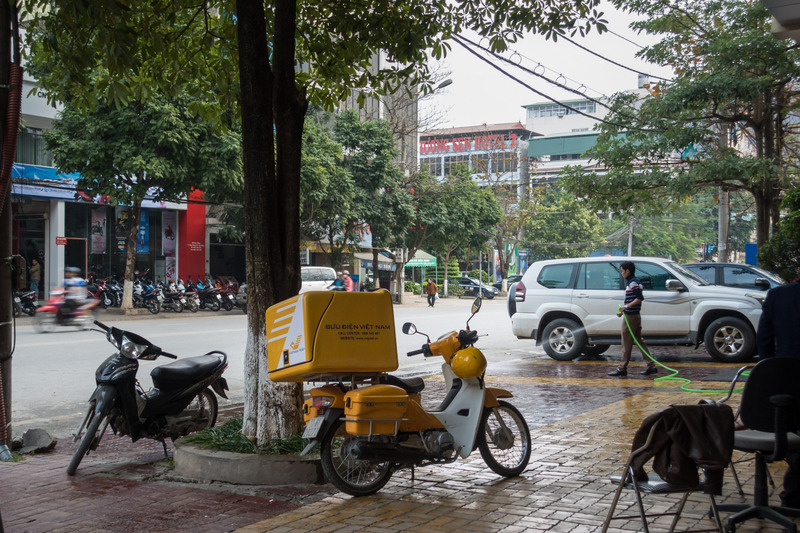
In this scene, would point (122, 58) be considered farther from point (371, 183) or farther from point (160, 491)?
point (371, 183)

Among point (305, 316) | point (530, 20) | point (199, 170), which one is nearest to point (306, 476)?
point (305, 316)

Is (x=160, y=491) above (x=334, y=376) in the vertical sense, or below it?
below

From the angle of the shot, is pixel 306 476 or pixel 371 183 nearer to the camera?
pixel 306 476

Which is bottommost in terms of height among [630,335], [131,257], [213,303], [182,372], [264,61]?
[213,303]

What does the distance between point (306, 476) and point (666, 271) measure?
32.4 ft

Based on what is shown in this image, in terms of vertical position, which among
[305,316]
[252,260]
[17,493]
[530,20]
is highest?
[530,20]

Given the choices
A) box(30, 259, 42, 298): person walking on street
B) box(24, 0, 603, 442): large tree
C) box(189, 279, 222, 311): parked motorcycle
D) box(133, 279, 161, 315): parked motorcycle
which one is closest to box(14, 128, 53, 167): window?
box(30, 259, 42, 298): person walking on street

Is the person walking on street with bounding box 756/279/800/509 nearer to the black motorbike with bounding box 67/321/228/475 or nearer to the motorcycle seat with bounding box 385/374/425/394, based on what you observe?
the motorcycle seat with bounding box 385/374/425/394

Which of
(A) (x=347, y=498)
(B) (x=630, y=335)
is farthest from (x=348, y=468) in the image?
(B) (x=630, y=335)

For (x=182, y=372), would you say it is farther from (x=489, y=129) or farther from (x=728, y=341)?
(x=489, y=129)

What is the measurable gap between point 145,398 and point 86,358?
7.87 metres

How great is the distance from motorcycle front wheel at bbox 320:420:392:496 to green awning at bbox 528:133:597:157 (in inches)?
3553

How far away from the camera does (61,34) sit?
23.2 feet

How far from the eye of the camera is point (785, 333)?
16.3ft
